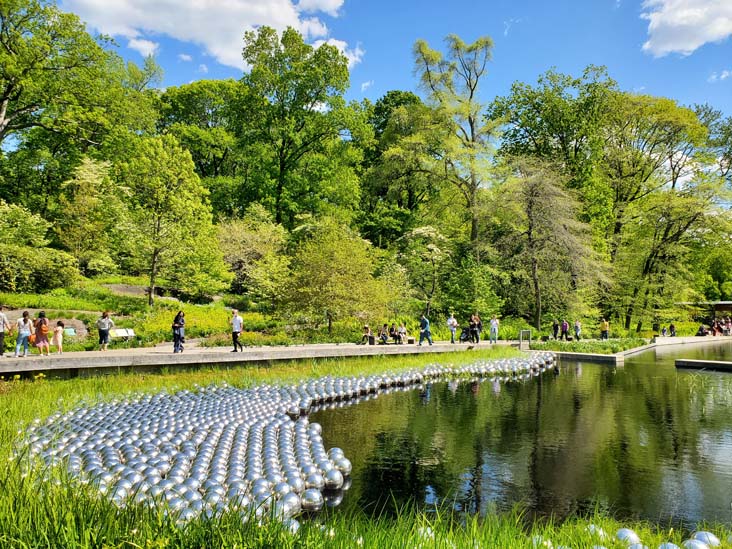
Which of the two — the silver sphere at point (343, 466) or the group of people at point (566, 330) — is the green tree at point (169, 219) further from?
the silver sphere at point (343, 466)

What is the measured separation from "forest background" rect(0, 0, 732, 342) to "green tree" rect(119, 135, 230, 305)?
0.10 metres

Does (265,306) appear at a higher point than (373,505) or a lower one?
higher

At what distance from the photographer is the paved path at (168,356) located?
13594mm

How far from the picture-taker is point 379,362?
1664 cm

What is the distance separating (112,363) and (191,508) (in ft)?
36.3

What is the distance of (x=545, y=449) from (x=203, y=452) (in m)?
5.32

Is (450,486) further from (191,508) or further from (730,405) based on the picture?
(730,405)

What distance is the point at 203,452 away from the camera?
702cm

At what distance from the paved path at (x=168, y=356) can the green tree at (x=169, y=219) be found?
6927 millimetres

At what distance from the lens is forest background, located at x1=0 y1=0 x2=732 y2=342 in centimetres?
2498

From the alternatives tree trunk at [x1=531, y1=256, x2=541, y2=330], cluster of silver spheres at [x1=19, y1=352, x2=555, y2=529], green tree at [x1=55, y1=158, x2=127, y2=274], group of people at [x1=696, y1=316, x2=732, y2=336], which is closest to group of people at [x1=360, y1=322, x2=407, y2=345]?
cluster of silver spheres at [x1=19, y1=352, x2=555, y2=529]

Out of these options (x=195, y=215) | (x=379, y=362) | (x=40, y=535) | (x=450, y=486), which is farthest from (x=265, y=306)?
(x=40, y=535)

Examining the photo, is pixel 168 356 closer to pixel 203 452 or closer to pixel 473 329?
pixel 203 452

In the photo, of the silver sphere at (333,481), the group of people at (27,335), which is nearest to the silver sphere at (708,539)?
the silver sphere at (333,481)
